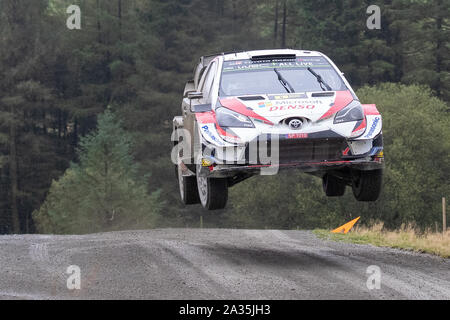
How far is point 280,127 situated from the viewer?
401 inches

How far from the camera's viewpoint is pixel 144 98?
58562mm

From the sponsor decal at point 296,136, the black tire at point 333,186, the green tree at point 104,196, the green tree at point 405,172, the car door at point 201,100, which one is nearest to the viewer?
the sponsor decal at point 296,136

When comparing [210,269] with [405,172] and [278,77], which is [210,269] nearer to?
[278,77]

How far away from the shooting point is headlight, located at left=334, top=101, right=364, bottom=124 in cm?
1041

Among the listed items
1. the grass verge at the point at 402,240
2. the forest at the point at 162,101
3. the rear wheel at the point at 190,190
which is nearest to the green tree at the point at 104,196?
the forest at the point at 162,101

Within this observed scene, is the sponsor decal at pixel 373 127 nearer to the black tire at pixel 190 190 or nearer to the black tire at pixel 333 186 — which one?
the black tire at pixel 333 186

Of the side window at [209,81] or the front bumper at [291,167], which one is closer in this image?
the front bumper at [291,167]

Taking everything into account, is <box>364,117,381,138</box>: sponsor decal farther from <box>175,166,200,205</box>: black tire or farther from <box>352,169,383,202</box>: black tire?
<box>175,166,200,205</box>: black tire

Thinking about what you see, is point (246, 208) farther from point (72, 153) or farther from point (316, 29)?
point (72, 153)

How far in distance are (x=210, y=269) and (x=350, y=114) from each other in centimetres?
295

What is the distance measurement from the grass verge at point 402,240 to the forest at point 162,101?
78.7 feet

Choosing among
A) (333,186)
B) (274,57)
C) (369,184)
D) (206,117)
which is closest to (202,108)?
(206,117)

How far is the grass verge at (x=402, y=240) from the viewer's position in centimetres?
1426

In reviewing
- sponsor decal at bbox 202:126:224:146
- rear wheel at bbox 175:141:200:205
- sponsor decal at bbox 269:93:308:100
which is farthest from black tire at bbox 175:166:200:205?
sponsor decal at bbox 269:93:308:100
